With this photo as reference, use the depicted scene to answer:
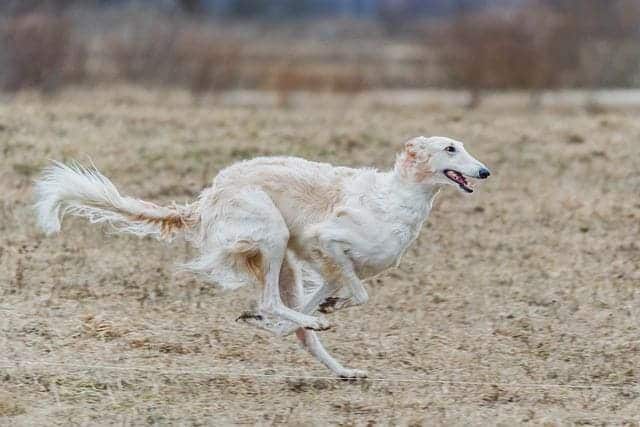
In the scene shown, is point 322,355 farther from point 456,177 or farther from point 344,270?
point 456,177

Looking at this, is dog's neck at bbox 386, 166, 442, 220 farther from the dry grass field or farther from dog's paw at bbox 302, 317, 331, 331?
the dry grass field

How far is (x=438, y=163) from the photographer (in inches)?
274

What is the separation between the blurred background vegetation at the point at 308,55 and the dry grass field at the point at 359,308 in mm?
3816

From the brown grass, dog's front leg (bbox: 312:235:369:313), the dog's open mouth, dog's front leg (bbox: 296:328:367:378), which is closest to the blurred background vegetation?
the brown grass

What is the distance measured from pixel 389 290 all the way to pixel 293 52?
1630cm

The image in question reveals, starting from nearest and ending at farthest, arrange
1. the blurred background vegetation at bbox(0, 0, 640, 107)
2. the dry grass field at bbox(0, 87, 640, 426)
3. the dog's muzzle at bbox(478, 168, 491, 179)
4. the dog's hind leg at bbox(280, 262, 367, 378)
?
the dry grass field at bbox(0, 87, 640, 426)
the dog's muzzle at bbox(478, 168, 491, 179)
the dog's hind leg at bbox(280, 262, 367, 378)
the blurred background vegetation at bbox(0, 0, 640, 107)

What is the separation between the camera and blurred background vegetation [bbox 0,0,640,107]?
60.5 ft

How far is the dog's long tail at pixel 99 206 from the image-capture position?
7.22 m

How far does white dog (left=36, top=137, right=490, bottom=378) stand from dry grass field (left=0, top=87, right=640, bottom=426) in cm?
43

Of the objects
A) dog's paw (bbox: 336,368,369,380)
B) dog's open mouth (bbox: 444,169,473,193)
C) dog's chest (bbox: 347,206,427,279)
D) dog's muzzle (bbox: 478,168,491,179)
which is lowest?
dog's paw (bbox: 336,368,369,380)

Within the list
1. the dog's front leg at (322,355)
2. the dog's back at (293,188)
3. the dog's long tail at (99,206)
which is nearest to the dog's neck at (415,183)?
the dog's back at (293,188)

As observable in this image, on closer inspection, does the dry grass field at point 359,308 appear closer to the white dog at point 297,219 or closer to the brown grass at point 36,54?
the white dog at point 297,219

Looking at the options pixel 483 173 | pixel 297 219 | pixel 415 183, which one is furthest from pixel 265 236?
pixel 483 173

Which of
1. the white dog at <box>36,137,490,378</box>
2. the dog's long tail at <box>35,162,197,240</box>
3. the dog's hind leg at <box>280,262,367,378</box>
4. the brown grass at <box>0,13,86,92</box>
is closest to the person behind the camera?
the white dog at <box>36,137,490,378</box>
